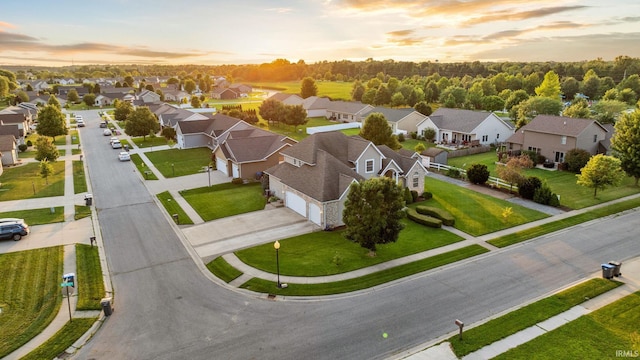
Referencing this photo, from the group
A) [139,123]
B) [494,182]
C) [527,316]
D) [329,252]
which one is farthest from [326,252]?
[139,123]

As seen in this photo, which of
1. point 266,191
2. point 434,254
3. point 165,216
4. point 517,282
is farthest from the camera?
point 266,191

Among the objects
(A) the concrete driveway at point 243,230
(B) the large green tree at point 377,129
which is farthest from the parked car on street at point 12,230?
(B) the large green tree at point 377,129

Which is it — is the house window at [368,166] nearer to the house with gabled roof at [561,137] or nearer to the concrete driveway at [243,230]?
the concrete driveway at [243,230]

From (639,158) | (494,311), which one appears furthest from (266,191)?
(639,158)

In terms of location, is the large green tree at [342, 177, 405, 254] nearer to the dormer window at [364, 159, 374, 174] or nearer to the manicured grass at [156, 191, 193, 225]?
the dormer window at [364, 159, 374, 174]

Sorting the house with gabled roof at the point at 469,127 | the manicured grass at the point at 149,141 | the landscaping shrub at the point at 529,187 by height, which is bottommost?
the manicured grass at the point at 149,141

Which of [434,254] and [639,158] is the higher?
[639,158]

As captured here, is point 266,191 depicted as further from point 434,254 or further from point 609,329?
point 609,329
